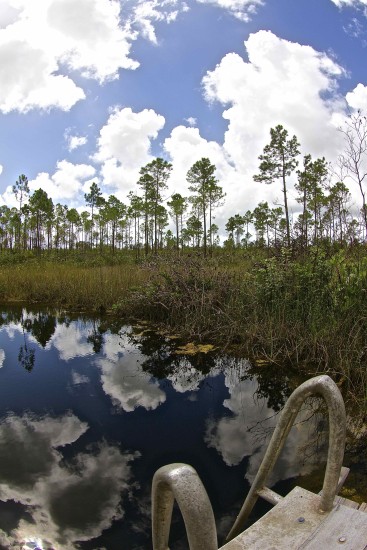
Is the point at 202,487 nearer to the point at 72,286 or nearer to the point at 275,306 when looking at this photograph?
the point at 275,306

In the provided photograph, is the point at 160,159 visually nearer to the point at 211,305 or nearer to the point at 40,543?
the point at 211,305

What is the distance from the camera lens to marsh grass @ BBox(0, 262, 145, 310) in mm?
13133

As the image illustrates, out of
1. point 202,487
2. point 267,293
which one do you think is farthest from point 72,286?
point 202,487

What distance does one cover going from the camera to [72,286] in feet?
46.8

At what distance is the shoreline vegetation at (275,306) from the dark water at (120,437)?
68 centimetres

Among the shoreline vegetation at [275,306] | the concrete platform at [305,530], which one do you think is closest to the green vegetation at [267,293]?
the shoreline vegetation at [275,306]

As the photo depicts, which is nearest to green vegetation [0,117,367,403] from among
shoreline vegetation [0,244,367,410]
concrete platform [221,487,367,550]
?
shoreline vegetation [0,244,367,410]

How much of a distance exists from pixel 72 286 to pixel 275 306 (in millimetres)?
9455

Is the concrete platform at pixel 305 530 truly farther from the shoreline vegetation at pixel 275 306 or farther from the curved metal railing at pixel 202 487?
the shoreline vegetation at pixel 275 306

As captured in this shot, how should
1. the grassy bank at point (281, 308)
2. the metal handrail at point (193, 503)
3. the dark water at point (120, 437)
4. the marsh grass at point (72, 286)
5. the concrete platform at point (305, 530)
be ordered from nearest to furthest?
the metal handrail at point (193, 503), the concrete platform at point (305, 530), the dark water at point (120, 437), the grassy bank at point (281, 308), the marsh grass at point (72, 286)

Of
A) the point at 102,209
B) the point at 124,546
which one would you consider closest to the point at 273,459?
the point at 124,546

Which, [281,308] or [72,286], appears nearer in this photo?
[281,308]

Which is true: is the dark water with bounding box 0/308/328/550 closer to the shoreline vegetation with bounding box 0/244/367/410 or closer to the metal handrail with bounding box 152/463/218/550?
the shoreline vegetation with bounding box 0/244/367/410

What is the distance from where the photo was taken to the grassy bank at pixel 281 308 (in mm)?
5656
